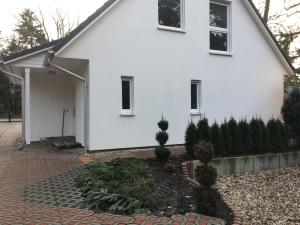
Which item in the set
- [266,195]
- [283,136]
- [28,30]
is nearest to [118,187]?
[266,195]

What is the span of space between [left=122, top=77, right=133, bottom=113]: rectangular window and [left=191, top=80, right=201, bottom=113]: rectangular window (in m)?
2.69

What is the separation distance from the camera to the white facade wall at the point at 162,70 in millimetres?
11375

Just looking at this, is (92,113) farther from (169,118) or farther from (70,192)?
(70,192)

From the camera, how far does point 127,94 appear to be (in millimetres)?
12062

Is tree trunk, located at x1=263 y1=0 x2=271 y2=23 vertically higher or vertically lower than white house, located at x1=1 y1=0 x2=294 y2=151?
higher

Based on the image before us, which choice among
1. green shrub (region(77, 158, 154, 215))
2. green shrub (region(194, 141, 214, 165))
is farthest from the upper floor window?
green shrub (region(194, 141, 214, 165))

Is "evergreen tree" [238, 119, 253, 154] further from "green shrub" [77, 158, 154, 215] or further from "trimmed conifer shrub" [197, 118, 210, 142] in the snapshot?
"green shrub" [77, 158, 154, 215]

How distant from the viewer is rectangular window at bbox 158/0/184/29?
12701 mm

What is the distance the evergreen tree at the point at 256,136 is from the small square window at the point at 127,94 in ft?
13.1

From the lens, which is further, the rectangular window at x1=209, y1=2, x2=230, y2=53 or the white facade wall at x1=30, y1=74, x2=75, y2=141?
the white facade wall at x1=30, y1=74, x2=75, y2=141

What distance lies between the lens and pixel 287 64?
630 inches

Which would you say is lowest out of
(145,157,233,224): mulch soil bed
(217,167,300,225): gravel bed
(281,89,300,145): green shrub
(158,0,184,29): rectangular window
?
(217,167,300,225): gravel bed

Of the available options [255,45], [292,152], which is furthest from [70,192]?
[255,45]

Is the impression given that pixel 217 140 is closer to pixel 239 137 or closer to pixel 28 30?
pixel 239 137
